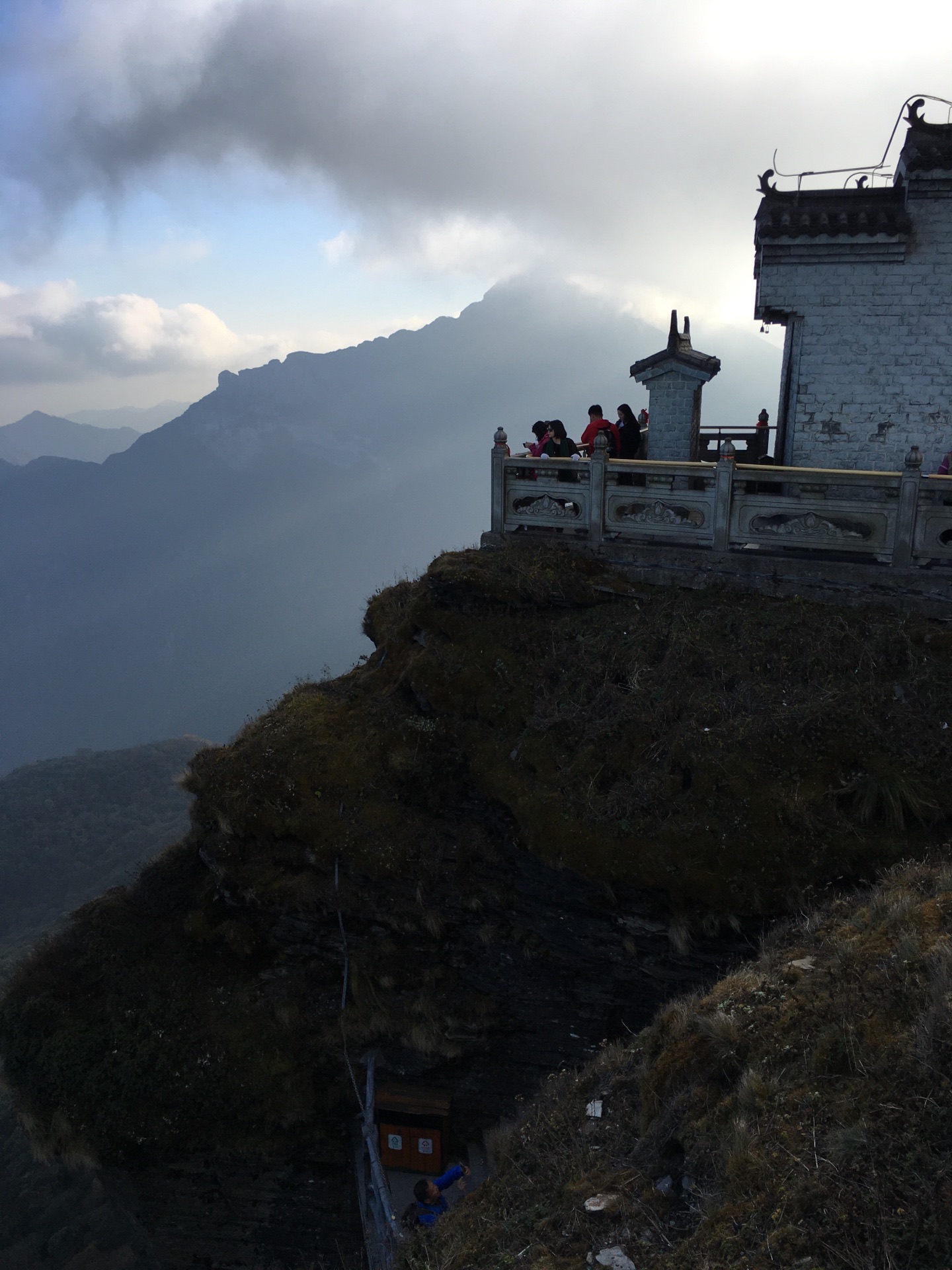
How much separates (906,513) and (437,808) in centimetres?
646

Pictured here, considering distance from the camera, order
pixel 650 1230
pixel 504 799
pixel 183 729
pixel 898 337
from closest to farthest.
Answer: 1. pixel 650 1230
2. pixel 504 799
3. pixel 898 337
4. pixel 183 729

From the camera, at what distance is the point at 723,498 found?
991cm

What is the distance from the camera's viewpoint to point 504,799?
8.95 m

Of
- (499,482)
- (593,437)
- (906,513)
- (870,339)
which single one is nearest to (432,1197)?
(499,482)

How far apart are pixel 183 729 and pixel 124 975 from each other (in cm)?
13894

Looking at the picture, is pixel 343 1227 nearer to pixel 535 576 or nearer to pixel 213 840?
pixel 213 840

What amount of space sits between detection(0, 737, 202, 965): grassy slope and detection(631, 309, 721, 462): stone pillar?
4137cm

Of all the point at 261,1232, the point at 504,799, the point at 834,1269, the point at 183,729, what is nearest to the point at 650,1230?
the point at 834,1269

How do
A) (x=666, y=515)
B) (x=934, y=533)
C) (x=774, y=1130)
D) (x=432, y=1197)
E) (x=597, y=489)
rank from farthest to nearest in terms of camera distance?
(x=597, y=489), (x=666, y=515), (x=934, y=533), (x=432, y=1197), (x=774, y=1130)

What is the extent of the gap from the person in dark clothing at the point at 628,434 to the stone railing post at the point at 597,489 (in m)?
1.62

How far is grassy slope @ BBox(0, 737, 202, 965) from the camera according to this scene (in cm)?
5372

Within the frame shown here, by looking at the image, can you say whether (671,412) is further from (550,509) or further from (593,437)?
(550,509)

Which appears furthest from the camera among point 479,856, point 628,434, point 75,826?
point 75,826

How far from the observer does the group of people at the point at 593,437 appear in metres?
12.0
